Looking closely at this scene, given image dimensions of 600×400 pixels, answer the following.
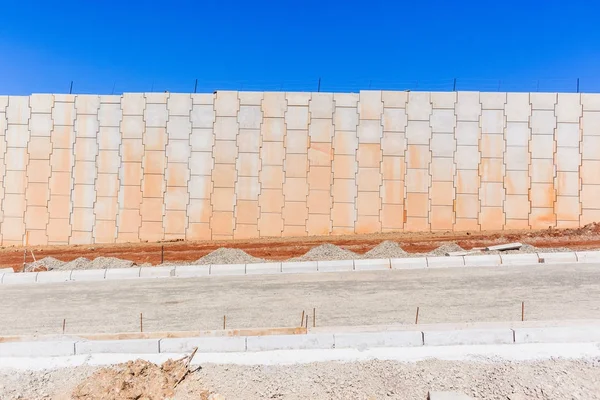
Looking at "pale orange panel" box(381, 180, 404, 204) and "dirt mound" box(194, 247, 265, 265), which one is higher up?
"pale orange panel" box(381, 180, 404, 204)

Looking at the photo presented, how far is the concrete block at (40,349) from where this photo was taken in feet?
19.9

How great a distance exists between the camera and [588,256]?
10.8 meters

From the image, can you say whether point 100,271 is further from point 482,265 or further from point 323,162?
point 482,265

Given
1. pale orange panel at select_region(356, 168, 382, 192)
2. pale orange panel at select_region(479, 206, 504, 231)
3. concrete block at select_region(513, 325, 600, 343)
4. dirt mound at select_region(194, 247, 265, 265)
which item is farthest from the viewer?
pale orange panel at select_region(356, 168, 382, 192)

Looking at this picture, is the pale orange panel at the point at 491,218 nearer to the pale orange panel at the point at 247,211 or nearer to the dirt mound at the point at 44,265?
the pale orange panel at the point at 247,211

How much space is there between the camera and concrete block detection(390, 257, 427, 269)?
10888mm

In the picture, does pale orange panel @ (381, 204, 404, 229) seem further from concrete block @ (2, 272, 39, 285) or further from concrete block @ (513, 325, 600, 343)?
concrete block @ (2, 272, 39, 285)

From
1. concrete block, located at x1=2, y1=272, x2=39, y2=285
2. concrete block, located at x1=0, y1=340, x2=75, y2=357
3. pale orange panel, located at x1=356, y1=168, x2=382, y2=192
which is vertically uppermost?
pale orange panel, located at x1=356, y1=168, x2=382, y2=192

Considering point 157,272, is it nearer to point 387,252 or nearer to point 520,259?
point 387,252

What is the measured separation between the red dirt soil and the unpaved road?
3.09 m

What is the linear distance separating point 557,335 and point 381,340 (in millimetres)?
2480

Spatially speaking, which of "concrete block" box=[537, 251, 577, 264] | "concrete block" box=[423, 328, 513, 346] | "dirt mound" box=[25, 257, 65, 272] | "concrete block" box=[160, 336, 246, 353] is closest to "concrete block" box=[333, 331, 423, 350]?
"concrete block" box=[423, 328, 513, 346]

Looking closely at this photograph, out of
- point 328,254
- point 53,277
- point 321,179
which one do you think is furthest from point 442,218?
point 53,277

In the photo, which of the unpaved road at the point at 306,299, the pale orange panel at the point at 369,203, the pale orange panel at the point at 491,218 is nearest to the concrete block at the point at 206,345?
the unpaved road at the point at 306,299
